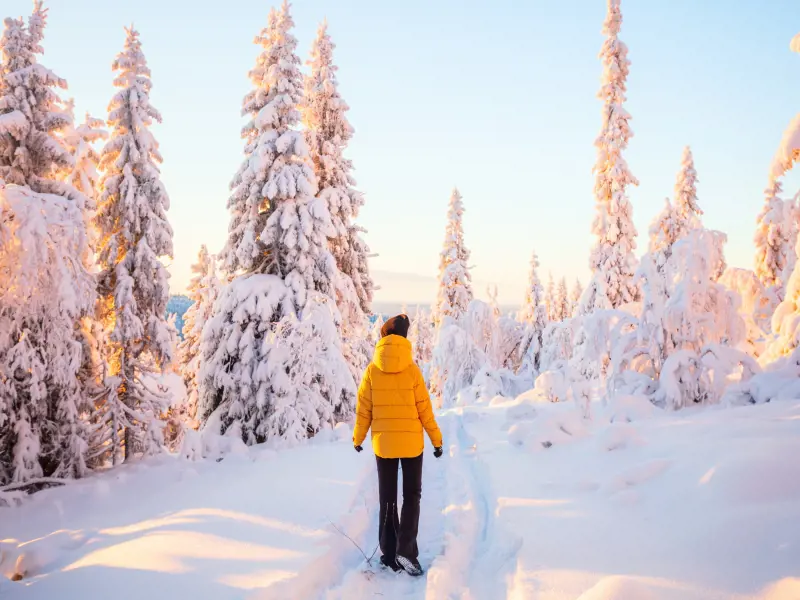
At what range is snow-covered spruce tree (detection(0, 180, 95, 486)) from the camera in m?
7.82

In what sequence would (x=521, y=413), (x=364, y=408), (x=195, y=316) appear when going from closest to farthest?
1. (x=364, y=408)
2. (x=521, y=413)
3. (x=195, y=316)

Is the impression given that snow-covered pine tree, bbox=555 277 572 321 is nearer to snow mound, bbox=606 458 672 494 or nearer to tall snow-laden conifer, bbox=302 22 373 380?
tall snow-laden conifer, bbox=302 22 373 380

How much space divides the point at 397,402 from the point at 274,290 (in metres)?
8.42

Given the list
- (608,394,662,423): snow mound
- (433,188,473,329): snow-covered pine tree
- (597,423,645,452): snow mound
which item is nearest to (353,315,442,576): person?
(597,423,645,452): snow mound

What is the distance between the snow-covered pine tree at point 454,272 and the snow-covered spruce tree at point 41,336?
1928cm

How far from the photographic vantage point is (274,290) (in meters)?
12.3

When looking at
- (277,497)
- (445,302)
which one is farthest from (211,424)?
(445,302)

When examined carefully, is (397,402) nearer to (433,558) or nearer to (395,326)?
(395,326)

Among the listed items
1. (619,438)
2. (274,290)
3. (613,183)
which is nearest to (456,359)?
(613,183)

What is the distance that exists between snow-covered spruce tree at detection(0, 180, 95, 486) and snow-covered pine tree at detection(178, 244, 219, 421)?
182 inches

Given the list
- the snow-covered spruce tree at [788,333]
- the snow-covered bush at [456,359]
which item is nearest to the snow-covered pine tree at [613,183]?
the snow-covered bush at [456,359]

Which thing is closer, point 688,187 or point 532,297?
point 688,187

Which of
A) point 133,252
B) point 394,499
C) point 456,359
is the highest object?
point 133,252

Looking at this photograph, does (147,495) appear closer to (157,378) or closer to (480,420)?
(157,378)
